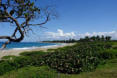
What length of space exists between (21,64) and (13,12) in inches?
395

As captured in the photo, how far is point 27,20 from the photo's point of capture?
5672 mm

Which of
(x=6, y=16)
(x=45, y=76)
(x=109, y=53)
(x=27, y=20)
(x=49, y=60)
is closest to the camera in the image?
(x=6, y=16)

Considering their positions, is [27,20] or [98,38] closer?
[27,20]

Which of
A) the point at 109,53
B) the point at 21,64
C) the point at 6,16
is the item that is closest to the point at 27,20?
the point at 6,16

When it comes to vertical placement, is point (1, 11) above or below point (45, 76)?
above

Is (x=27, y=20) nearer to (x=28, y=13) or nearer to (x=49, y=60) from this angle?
(x=28, y=13)

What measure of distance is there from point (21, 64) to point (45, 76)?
20.2ft

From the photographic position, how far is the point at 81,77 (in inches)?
397

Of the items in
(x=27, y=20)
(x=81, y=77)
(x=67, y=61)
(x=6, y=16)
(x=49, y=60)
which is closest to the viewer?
(x=6, y=16)

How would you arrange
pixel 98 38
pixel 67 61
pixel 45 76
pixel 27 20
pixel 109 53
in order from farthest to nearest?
pixel 98 38 → pixel 109 53 → pixel 67 61 → pixel 45 76 → pixel 27 20

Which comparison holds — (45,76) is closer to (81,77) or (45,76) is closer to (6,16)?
(81,77)

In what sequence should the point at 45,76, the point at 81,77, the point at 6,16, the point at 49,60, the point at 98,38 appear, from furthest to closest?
the point at 98,38 → the point at 49,60 → the point at 81,77 → the point at 45,76 → the point at 6,16

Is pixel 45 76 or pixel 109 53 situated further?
pixel 109 53

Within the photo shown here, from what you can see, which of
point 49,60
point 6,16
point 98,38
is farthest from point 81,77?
point 98,38
